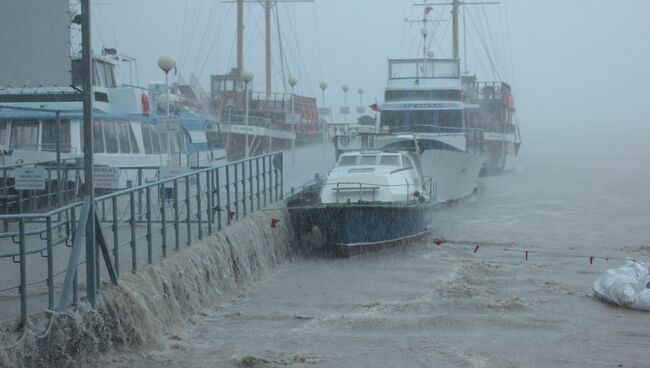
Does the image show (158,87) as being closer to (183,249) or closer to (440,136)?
(440,136)

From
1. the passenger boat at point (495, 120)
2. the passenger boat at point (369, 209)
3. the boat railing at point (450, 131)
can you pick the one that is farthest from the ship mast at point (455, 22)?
the passenger boat at point (369, 209)

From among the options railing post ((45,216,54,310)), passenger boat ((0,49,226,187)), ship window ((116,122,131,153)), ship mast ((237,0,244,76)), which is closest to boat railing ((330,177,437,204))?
passenger boat ((0,49,226,187))

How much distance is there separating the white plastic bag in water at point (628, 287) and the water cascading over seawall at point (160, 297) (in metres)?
5.18

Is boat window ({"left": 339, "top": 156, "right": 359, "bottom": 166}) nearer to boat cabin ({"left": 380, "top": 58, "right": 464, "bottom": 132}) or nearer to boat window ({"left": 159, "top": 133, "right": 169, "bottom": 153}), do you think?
boat window ({"left": 159, "top": 133, "right": 169, "bottom": 153})

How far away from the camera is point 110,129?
1767cm

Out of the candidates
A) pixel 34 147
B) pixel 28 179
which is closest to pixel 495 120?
pixel 34 147

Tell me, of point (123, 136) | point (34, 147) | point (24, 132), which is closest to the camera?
point (34, 147)

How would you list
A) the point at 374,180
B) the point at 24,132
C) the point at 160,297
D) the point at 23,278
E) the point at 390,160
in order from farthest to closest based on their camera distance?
the point at 390,160
the point at 374,180
the point at 24,132
the point at 160,297
the point at 23,278

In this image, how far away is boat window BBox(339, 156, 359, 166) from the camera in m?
18.8

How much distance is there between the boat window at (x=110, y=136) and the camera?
57.5ft

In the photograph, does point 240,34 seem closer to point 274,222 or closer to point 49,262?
point 274,222

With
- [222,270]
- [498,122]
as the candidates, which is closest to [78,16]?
[222,270]

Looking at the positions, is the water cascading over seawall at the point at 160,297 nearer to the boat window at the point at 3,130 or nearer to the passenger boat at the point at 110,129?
the passenger boat at the point at 110,129

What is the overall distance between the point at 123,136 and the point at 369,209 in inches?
238
